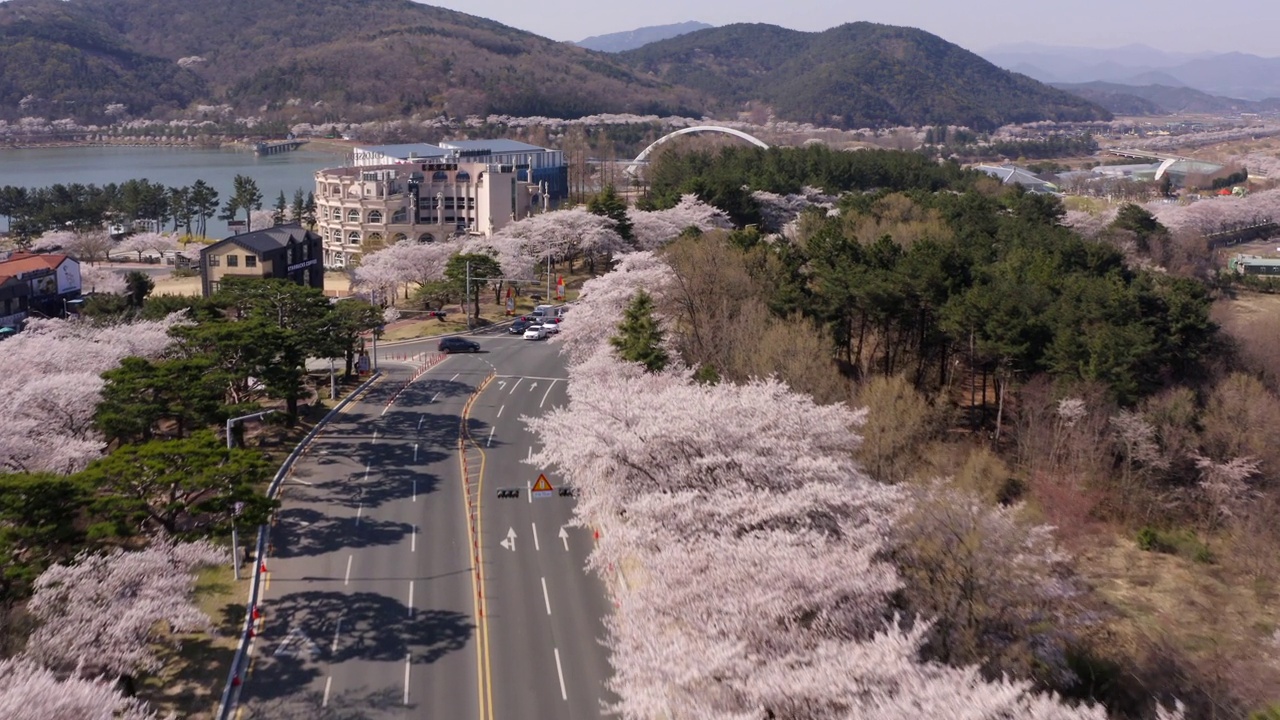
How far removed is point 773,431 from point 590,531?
12.6 ft

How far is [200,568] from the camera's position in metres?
12.7

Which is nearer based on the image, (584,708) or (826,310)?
(584,708)

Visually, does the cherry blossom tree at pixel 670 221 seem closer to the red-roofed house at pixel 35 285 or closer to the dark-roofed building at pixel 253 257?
the dark-roofed building at pixel 253 257

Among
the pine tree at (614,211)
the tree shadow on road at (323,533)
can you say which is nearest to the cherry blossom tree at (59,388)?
the tree shadow on road at (323,533)

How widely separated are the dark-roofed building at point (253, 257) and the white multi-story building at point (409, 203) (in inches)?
506

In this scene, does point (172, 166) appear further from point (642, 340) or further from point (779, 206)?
point (642, 340)

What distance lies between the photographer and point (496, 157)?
59156mm

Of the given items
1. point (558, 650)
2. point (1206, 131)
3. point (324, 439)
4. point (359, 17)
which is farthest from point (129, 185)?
point (1206, 131)

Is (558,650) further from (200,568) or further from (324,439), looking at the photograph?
(324,439)

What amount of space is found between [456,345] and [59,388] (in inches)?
A: 426

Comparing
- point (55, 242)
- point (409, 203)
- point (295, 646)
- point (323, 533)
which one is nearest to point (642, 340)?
point (323, 533)

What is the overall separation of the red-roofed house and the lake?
34.2 m

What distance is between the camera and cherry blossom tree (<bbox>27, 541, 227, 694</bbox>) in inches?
381

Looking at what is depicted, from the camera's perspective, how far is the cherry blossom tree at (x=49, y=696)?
26.8ft
